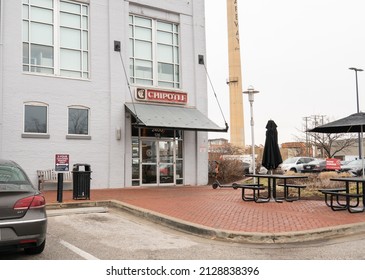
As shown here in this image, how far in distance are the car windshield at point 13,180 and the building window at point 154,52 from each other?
12219 millimetres

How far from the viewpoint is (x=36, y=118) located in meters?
15.9

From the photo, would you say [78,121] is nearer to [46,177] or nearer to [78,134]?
[78,134]

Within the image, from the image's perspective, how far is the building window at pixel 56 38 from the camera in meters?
16.1

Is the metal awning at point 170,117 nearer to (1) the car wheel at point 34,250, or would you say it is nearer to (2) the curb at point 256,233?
(2) the curb at point 256,233

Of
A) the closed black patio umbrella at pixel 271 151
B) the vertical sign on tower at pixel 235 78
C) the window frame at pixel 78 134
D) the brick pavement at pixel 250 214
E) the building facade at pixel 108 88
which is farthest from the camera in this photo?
the vertical sign on tower at pixel 235 78

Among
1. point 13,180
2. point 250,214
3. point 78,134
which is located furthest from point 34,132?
point 13,180

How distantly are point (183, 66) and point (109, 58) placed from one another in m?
3.84

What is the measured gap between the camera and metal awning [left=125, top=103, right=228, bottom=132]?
16.6 meters

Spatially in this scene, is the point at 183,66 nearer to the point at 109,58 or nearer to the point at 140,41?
the point at 140,41

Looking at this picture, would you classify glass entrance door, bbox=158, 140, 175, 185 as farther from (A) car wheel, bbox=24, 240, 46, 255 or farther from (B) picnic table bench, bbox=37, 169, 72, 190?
(A) car wheel, bbox=24, 240, 46, 255

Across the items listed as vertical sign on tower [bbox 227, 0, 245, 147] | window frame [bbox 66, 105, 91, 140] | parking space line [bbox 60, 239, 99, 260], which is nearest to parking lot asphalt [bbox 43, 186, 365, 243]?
parking space line [bbox 60, 239, 99, 260]

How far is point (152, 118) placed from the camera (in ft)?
55.2

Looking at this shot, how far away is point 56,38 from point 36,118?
350 cm

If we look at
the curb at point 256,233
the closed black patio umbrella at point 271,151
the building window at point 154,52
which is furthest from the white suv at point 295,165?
the curb at point 256,233
